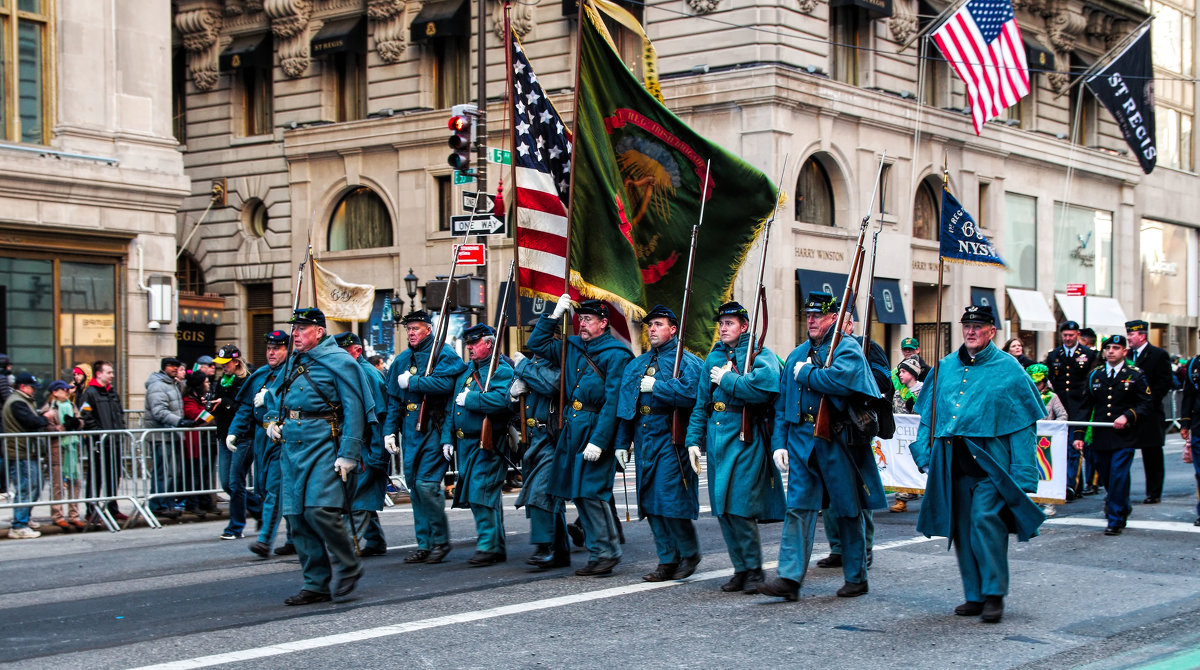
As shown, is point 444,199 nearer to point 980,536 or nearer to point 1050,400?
point 1050,400

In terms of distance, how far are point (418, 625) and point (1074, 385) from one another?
33.9 ft

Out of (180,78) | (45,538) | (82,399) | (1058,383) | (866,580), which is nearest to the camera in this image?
(866,580)

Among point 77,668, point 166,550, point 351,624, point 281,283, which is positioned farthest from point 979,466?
point 281,283

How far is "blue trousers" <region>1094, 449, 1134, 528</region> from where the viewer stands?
1155 cm

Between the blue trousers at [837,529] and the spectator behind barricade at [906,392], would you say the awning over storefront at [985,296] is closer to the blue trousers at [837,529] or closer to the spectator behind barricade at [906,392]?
the spectator behind barricade at [906,392]

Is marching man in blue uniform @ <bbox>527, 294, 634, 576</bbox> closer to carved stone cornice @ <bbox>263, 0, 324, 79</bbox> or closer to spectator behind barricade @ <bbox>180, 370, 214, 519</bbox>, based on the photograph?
spectator behind barricade @ <bbox>180, 370, 214, 519</bbox>

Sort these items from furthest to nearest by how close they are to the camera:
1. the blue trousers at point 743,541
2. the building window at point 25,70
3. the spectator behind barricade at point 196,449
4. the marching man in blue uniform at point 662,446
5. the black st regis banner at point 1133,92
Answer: the black st regis banner at point 1133,92 < the building window at point 25,70 < the spectator behind barricade at point 196,449 < the marching man in blue uniform at point 662,446 < the blue trousers at point 743,541

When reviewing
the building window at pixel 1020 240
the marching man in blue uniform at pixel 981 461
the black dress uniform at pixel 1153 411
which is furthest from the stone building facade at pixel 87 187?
the building window at pixel 1020 240

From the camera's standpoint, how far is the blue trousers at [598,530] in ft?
31.1

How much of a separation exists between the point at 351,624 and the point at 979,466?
3938mm

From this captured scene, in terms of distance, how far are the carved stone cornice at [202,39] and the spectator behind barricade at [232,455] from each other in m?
22.7

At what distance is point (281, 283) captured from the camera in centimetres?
3428

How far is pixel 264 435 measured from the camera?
11477mm

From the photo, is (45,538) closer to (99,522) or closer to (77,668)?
(99,522)
